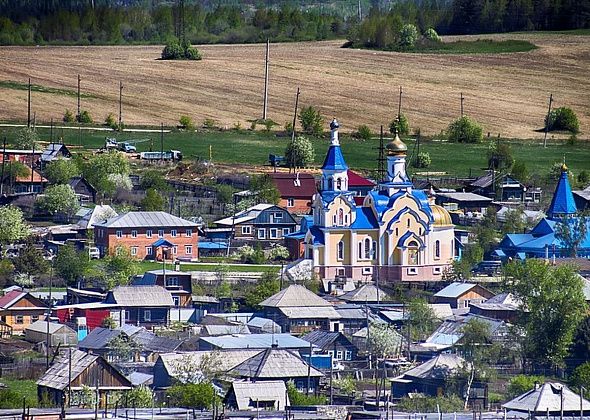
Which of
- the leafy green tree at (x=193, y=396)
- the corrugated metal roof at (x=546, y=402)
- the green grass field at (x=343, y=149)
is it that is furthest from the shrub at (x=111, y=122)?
the corrugated metal roof at (x=546, y=402)

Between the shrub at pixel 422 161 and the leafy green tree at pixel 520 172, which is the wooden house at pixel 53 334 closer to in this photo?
the leafy green tree at pixel 520 172

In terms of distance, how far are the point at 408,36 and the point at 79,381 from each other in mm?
72120

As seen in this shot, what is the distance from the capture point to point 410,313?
48469mm

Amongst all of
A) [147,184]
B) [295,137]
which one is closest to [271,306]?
[147,184]

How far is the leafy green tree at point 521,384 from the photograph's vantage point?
4019 cm

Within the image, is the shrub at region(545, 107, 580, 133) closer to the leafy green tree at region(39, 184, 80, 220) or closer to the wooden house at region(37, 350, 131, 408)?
the leafy green tree at region(39, 184, 80, 220)

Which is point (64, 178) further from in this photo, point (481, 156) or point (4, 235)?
point (481, 156)

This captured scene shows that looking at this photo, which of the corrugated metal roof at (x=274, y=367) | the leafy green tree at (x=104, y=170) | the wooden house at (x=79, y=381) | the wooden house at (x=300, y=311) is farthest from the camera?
the leafy green tree at (x=104, y=170)

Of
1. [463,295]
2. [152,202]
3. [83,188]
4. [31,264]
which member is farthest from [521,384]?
[83,188]

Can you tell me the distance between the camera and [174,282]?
52469 millimetres

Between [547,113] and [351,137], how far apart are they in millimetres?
11689

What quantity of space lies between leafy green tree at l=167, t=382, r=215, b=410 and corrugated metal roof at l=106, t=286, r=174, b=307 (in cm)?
1059

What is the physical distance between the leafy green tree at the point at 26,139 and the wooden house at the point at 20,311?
962 inches

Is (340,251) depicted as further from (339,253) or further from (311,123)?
(311,123)
